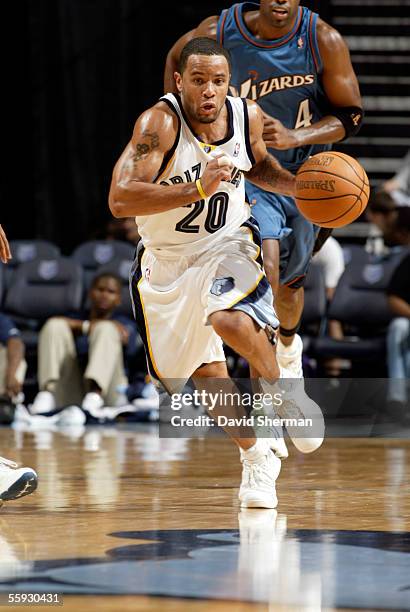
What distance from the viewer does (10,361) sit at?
28.1 ft

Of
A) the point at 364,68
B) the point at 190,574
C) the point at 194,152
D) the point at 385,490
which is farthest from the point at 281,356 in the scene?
the point at 364,68

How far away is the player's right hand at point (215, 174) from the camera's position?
13.0 ft

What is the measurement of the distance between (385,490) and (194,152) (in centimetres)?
154

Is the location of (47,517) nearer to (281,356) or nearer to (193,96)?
(193,96)

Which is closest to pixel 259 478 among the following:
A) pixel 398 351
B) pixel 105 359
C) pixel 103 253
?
pixel 398 351

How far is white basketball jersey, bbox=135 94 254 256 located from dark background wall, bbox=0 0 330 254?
20.8 ft

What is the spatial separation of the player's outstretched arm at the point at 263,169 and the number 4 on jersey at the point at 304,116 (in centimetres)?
78

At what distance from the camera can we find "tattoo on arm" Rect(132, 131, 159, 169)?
4.18 meters

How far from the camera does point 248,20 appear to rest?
5.34m

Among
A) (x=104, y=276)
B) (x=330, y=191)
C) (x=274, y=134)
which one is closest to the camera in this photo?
(x=330, y=191)

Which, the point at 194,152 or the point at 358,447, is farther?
the point at 358,447

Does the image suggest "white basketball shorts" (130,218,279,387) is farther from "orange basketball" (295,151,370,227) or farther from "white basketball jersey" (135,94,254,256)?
"orange basketball" (295,151,370,227)

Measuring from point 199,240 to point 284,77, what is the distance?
1.28 metres

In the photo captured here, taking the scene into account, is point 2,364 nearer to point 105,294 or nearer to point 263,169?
point 105,294
